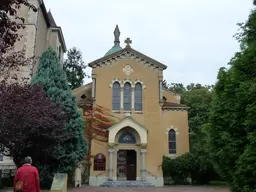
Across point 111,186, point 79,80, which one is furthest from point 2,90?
point 79,80

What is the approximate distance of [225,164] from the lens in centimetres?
958

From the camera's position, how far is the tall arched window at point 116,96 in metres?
27.2

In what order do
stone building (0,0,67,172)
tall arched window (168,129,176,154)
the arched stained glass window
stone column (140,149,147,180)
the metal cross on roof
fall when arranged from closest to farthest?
stone building (0,0,67,172), stone column (140,149,147,180), the arched stained glass window, tall arched window (168,129,176,154), the metal cross on roof

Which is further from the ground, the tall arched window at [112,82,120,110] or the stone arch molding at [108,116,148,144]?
the tall arched window at [112,82,120,110]

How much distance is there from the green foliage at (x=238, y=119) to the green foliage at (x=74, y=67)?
41092 millimetres

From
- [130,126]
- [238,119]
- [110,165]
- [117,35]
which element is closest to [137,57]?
[130,126]

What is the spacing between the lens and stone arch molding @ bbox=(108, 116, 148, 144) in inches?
1014

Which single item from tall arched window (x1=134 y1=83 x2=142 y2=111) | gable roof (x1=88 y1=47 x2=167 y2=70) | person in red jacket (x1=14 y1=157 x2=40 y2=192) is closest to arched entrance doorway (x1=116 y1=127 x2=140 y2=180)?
tall arched window (x1=134 y1=83 x2=142 y2=111)

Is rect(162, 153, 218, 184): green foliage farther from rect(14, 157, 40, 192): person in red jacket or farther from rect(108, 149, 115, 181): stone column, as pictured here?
rect(14, 157, 40, 192): person in red jacket

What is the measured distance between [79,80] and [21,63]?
41.3 metres

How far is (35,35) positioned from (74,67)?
1097 inches

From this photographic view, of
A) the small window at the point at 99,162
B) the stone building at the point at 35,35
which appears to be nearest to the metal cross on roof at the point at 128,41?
the stone building at the point at 35,35

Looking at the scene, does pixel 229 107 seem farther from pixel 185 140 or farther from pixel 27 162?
pixel 185 140

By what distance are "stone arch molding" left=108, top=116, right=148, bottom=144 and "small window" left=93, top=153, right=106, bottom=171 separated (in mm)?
1587
